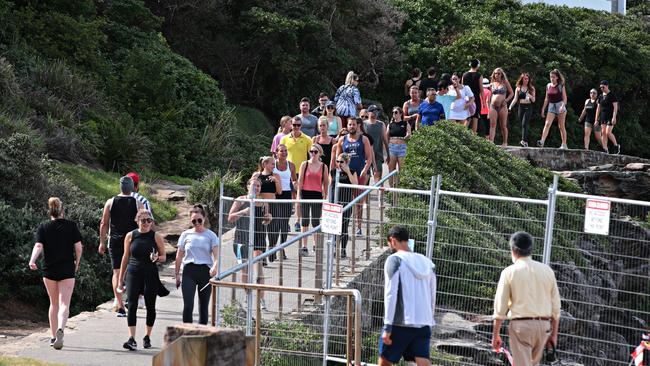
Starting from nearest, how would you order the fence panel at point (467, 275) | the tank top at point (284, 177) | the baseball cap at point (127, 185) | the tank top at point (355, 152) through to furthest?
the fence panel at point (467, 275) < the baseball cap at point (127, 185) < the tank top at point (284, 177) < the tank top at point (355, 152)

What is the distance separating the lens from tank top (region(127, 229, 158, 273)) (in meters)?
13.3

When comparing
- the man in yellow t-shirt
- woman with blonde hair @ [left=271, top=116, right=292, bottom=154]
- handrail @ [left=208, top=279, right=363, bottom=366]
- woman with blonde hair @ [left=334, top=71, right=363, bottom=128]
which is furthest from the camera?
woman with blonde hair @ [left=334, top=71, right=363, bottom=128]

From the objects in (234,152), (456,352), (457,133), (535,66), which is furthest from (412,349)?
(535,66)

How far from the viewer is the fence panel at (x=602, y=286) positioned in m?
12.2

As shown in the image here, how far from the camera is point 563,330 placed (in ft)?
A: 46.4

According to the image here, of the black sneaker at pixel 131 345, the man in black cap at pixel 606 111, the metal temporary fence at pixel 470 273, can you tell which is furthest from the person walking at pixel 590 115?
the black sneaker at pixel 131 345

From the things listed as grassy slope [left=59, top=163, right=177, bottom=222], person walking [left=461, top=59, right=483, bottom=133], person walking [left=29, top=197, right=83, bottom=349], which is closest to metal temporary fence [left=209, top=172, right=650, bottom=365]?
person walking [left=29, top=197, right=83, bottom=349]

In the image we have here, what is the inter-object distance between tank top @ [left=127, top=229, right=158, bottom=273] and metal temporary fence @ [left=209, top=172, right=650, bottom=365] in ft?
3.29

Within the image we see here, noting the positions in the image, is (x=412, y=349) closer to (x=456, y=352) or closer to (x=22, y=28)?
(x=456, y=352)

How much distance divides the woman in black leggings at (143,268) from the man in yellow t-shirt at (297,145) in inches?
218

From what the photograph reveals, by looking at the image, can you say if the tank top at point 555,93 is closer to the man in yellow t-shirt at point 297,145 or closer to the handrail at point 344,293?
the man in yellow t-shirt at point 297,145

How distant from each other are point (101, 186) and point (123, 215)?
6487 millimetres

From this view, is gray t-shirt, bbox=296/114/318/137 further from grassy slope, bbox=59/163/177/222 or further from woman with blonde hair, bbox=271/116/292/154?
grassy slope, bbox=59/163/177/222

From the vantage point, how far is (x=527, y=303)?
1045cm
